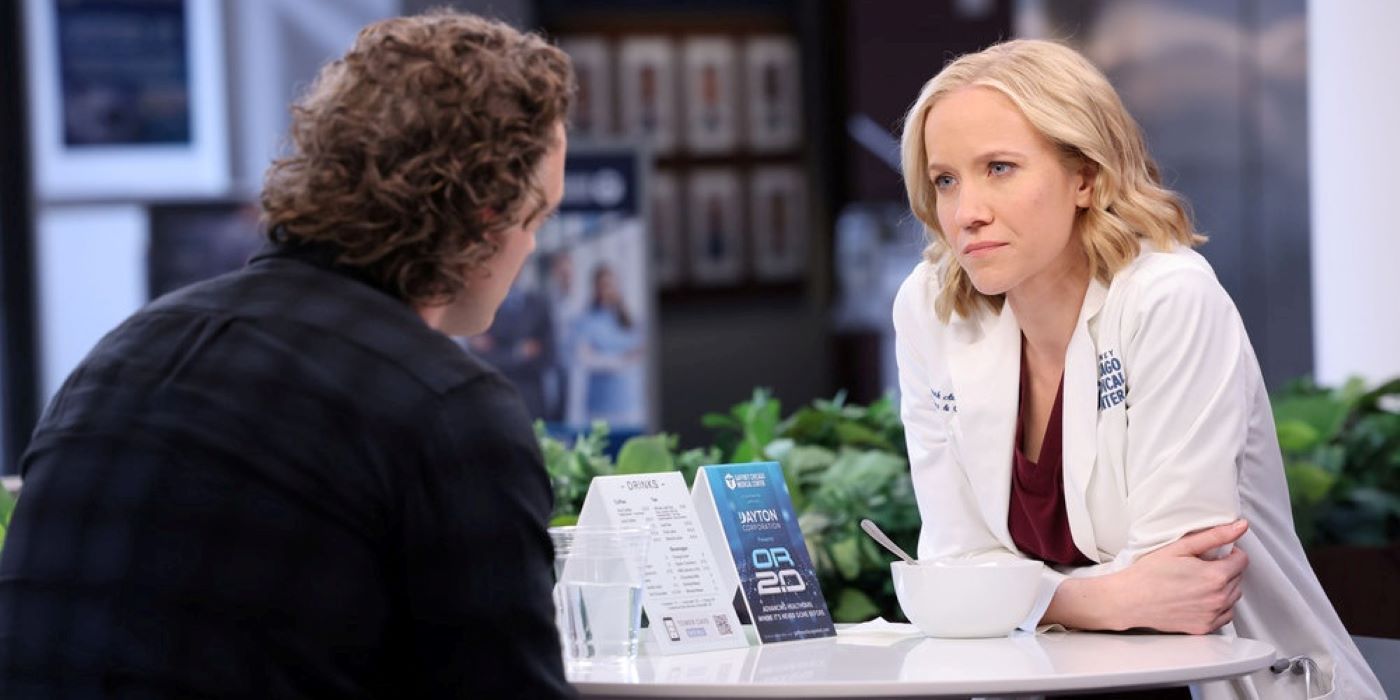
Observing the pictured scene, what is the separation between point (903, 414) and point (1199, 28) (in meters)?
4.55

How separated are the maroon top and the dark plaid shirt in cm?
93

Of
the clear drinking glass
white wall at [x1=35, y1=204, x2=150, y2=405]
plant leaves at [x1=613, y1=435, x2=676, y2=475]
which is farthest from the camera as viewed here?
white wall at [x1=35, y1=204, x2=150, y2=405]

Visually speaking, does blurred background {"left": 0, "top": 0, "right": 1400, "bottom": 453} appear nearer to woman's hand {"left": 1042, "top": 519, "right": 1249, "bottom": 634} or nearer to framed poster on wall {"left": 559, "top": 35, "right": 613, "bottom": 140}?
framed poster on wall {"left": 559, "top": 35, "right": 613, "bottom": 140}

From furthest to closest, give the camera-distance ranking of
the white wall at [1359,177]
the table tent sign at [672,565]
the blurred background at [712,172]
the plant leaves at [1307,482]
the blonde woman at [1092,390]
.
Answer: the blurred background at [712,172], the white wall at [1359,177], the plant leaves at [1307,482], the blonde woman at [1092,390], the table tent sign at [672,565]

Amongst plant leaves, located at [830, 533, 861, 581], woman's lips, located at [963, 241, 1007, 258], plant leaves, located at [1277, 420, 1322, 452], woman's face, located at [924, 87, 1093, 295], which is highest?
woman's face, located at [924, 87, 1093, 295]

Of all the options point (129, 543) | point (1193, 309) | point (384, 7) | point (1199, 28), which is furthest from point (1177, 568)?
point (384, 7)

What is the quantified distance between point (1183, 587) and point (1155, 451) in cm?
18

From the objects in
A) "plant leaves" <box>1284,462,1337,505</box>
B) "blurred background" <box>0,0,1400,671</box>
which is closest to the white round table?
"plant leaves" <box>1284,462,1337,505</box>

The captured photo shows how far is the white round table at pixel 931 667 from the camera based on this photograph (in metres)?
1.57

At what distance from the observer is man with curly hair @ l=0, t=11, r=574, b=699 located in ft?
4.47

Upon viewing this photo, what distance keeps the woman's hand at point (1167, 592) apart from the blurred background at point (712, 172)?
1.90 metres

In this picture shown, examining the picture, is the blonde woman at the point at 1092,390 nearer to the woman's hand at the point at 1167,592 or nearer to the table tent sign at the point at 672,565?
the woman's hand at the point at 1167,592

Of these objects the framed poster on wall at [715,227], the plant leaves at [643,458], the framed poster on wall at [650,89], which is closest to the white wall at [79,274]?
the framed poster on wall at [650,89]

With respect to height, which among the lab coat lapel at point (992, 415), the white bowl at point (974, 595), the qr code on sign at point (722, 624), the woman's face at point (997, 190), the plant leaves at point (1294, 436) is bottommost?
the plant leaves at point (1294, 436)
